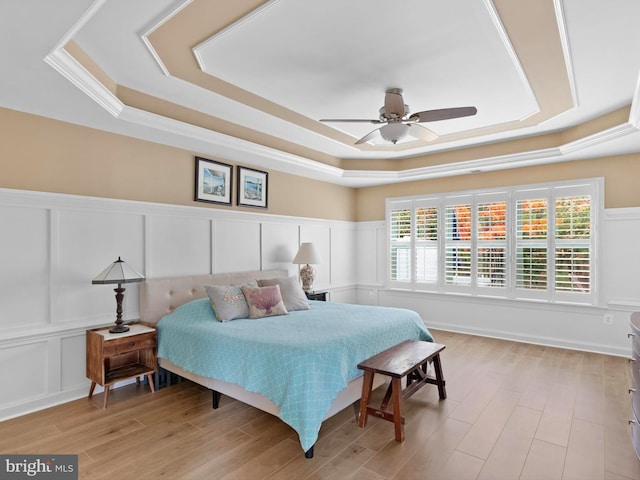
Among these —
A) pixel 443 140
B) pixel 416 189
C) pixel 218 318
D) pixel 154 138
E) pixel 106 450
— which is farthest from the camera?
pixel 416 189

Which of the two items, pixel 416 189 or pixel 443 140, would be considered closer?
A: pixel 443 140

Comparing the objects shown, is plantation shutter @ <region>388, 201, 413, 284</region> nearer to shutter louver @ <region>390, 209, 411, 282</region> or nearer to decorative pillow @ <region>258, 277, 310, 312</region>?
shutter louver @ <region>390, 209, 411, 282</region>

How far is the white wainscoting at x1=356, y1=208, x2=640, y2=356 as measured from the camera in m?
4.40

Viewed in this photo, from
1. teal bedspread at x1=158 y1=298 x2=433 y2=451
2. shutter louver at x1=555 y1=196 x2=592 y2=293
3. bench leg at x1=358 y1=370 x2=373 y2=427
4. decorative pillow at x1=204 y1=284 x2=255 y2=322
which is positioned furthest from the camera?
shutter louver at x1=555 y1=196 x2=592 y2=293

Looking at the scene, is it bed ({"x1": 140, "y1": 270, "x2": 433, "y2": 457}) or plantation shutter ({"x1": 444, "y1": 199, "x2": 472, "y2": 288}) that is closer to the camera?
bed ({"x1": 140, "y1": 270, "x2": 433, "y2": 457})

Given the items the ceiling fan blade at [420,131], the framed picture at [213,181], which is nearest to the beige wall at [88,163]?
the framed picture at [213,181]

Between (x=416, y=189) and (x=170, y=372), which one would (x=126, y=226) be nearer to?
(x=170, y=372)

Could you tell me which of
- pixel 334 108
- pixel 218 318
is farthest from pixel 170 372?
pixel 334 108

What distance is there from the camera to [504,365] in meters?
4.12

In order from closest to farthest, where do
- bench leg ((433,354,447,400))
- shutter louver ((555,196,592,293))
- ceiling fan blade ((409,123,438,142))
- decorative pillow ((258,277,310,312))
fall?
bench leg ((433,354,447,400)), ceiling fan blade ((409,123,438,142)), decorative pillow ((258,277,310,312)), shutter louver ((555,196,592,293))

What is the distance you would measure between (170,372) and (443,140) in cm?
437

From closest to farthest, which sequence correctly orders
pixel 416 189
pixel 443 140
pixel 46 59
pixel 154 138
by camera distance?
1. pixel 46 59
2. pixel 154 138
3. pixel 443 140
4. pixel 416 189

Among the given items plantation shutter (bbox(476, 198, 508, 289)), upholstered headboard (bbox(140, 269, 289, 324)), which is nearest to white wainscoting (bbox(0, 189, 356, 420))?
upholstered headboard (bbox(140, 269, 289, 324))

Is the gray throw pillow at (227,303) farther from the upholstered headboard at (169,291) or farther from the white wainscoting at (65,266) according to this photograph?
the white wainscoting at (65,266)
